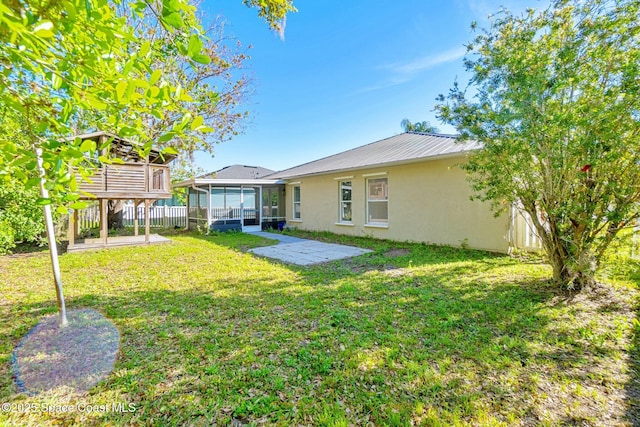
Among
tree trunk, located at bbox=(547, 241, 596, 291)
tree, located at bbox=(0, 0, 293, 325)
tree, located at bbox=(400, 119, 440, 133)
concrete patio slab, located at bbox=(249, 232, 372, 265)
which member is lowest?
concrete patio slab, located at bbox=(249, 232, 372, 265)

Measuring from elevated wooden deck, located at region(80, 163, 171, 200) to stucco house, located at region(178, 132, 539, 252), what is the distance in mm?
2510

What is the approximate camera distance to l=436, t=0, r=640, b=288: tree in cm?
392

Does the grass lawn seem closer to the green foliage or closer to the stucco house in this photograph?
the stucco house

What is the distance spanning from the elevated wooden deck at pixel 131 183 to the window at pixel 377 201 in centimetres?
786

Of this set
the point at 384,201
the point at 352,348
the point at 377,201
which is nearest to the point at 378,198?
the point at 377,201

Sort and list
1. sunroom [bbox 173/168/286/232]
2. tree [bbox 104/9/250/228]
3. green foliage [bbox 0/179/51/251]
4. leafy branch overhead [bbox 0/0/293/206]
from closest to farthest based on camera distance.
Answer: leafy branch overhead [bbox 0/0/293/206] < green foliage [bbox 0/179/51/251] < tree [bbox 104/9/250/228] < sunroom [bbox 173/168/286/232]

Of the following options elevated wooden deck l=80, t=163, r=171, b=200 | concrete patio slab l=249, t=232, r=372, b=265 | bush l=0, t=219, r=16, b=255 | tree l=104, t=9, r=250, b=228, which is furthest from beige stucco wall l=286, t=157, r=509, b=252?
bush l=0, t=219, r=16, b=255

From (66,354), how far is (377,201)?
9.71 meters

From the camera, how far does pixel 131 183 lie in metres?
10.6

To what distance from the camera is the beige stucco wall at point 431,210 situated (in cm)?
816

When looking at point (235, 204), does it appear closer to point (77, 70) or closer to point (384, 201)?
point (384, 201)

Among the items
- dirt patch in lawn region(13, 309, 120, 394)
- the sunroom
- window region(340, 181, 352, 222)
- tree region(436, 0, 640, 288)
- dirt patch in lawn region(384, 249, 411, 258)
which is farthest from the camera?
the sunroom

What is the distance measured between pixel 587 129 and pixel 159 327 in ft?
20.7

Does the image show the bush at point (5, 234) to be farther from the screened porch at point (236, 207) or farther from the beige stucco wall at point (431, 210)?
the beige stucco wall at point (431, 210)
